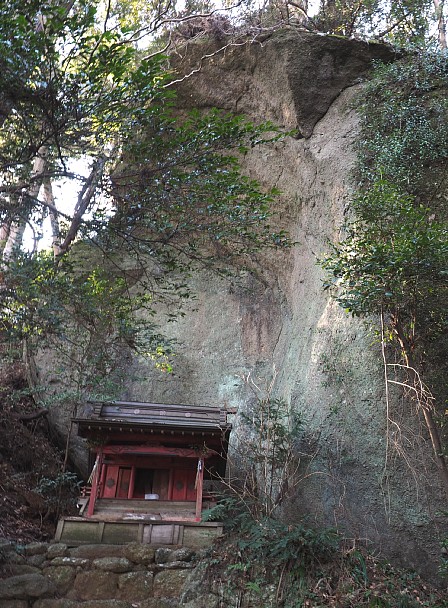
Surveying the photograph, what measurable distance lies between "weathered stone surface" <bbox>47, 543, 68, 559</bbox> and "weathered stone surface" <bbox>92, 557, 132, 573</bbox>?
0.56 meters

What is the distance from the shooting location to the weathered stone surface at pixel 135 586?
7449 millimetres

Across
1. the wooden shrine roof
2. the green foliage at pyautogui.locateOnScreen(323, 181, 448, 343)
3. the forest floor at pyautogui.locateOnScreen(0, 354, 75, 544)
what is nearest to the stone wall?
the forest floor at pyautogui.locateOnScreen(0, 354, 75, 544)

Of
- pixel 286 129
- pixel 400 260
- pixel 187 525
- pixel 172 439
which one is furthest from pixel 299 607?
pixel 286 129

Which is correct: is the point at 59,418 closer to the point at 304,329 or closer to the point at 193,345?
the point at 193,345

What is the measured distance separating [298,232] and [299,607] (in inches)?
321

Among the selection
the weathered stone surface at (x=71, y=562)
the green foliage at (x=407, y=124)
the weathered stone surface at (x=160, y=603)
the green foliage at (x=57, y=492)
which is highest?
the green foliage at (x=407, y=124)

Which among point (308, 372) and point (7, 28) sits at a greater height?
point (7, 28)

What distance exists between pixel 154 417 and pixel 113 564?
9.45ft

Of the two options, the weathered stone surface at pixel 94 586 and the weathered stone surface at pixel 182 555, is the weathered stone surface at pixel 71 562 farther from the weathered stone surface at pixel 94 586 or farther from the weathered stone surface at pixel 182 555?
the weathered stone surface at pixel 182 555

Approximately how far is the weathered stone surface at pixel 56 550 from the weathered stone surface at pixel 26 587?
482mm

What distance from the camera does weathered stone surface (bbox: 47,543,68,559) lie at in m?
8.05

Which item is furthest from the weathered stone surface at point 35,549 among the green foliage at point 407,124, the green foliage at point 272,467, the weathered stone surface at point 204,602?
the green foliage at point 407,124

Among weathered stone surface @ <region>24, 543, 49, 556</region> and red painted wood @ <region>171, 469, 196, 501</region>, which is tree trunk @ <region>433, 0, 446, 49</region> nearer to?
red painted wood @ <region>171, 469, 196, 501</region>

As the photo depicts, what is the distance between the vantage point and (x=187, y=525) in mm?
8727
